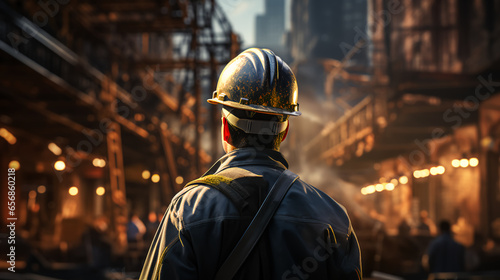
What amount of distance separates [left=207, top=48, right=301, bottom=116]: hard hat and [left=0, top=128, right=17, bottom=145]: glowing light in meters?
17.7

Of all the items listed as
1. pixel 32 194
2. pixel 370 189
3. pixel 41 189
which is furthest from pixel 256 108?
pixel 370 189

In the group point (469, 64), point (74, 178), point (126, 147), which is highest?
point (469, 64)

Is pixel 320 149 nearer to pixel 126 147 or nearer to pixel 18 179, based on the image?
pixel 126 147

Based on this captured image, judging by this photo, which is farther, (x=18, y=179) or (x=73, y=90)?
(x=18, y=179)

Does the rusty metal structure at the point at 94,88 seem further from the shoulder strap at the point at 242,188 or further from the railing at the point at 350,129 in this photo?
the shoulder strap at the point at 242,188

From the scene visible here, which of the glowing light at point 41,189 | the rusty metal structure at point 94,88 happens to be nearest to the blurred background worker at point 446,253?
the rusty metal structure at point 94,88

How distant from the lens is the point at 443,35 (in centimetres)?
2231

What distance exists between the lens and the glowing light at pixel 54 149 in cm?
2207

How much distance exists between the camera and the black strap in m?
1.81

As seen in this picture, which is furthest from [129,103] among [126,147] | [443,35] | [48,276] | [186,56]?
[443,35]

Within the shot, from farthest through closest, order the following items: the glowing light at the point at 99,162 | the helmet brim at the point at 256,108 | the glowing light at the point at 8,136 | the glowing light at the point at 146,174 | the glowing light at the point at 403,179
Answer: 1. the glowing light at the point at 146,174
2. the glowing light at the point at 403,179
3. the glowing light at the point at 99,162
4. the glowing light at the point at 8,136
5. the helmet brim at the point at 256,108

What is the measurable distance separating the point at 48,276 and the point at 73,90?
754cm

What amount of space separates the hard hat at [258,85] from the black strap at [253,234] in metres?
0.35

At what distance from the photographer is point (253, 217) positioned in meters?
1.88
